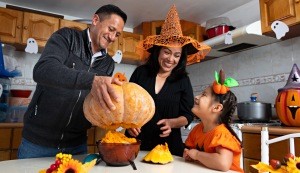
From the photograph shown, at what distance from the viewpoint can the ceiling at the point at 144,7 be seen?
2898 millimetres

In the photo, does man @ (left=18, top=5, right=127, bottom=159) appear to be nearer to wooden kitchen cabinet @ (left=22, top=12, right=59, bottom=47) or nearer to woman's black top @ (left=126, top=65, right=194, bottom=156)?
woman's black top @ (left=126, top=65, right=194, bottom=156)

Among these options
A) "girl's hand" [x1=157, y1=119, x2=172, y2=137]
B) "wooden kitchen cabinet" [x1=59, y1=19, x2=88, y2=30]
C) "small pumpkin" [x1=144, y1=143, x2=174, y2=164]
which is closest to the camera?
"small pumpkin" [x1=144, y1=143, x2=174, y2=164]

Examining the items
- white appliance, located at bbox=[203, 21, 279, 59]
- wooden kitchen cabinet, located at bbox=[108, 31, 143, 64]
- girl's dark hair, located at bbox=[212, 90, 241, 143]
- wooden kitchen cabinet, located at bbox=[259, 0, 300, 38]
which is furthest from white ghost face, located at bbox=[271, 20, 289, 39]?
wooden kitchen cabinet, located at bbox=[108, 31, 143, 64]

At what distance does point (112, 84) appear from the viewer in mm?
729

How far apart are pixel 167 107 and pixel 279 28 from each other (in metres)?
1.28

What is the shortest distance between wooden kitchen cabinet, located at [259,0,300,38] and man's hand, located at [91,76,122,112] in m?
1.76

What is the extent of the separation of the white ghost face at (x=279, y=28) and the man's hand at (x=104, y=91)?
1746mm

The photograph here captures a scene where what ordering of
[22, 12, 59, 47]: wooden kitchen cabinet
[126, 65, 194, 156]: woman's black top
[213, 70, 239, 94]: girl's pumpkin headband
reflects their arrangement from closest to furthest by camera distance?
[213, 70, 239, 94]: girl's pumpkin headband < [126, 65, 194, 156]: woman's black top < [22, 12, 59, 47]: wooden kitchen cabinet

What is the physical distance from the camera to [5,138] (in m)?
2.36

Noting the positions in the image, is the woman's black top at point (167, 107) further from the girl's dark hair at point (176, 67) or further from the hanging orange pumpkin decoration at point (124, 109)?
the hanging orange pumpkin decoration at point (124, 109)

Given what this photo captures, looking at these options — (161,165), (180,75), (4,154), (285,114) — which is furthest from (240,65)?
(4,154)

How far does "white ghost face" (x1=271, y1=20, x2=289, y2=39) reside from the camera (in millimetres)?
1993

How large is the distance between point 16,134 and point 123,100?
2.07 meters

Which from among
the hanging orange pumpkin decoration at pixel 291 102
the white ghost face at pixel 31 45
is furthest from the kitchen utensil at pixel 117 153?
the white ghost face at pixel 31 45
